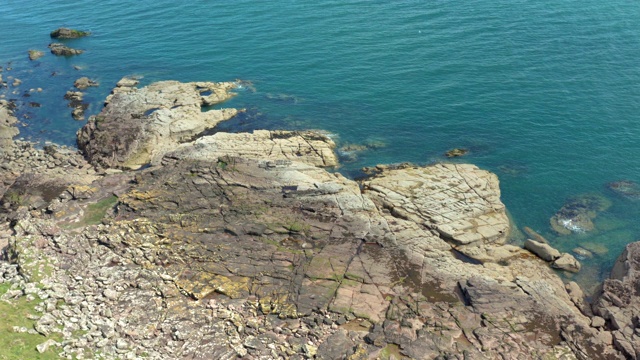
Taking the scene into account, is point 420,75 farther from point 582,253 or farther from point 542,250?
point 582,253

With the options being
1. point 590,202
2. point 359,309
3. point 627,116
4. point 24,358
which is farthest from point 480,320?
point 627,116

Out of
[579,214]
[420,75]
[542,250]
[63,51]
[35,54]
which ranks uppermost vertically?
[63,51]

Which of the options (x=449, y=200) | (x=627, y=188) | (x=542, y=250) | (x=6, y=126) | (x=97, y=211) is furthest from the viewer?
(x=6, y=126)

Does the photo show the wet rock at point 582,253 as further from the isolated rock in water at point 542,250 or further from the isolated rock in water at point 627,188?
the isolated rock in water at point 627,188

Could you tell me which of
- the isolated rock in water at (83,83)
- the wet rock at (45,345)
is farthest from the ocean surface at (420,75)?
the wet rock at (45,345)

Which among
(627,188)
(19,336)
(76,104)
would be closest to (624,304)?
(627,188)

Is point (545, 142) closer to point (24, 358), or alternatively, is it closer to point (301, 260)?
point (301, 260)
